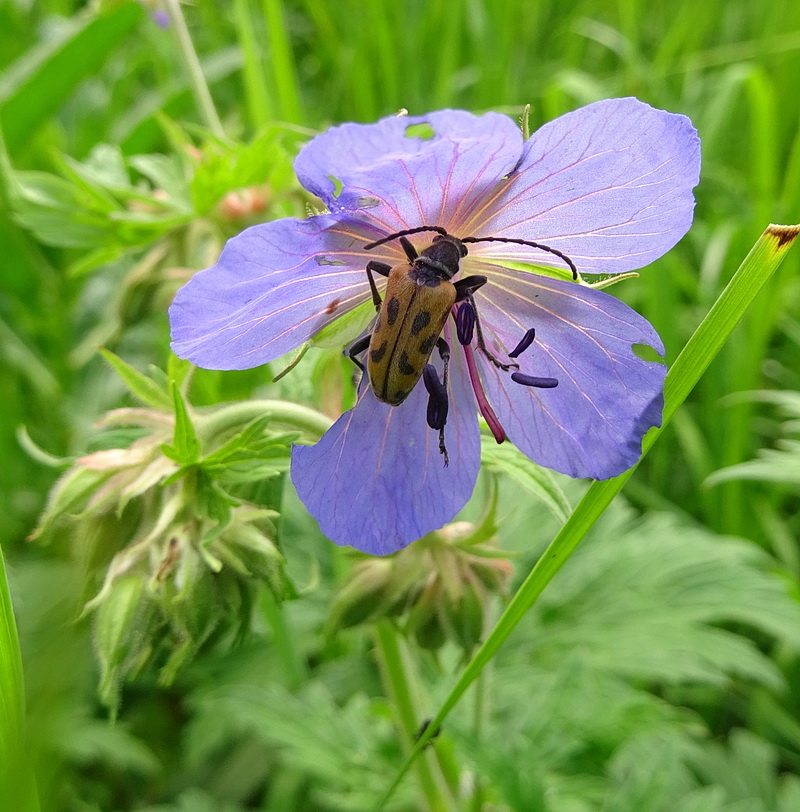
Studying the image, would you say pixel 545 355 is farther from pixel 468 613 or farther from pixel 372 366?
pixel 468 613

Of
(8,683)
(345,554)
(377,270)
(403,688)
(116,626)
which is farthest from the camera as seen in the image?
(403,688)

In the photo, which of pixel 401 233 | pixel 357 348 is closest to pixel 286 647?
pixel 357 348

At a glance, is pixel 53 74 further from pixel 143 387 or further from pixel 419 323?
pixel 419 323

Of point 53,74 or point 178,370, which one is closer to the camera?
point 178,370

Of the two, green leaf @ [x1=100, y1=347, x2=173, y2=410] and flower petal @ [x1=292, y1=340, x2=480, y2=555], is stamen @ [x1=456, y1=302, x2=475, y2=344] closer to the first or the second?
flower petal @ [x1=292, y1=340, x2=480, y2=555]

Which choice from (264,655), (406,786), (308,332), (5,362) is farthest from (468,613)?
(5,362)

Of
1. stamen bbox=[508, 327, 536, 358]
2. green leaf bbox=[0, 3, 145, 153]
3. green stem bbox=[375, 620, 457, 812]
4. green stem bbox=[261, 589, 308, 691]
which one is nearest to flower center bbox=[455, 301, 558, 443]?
stamen bbox=[508, 327, 536, 358]

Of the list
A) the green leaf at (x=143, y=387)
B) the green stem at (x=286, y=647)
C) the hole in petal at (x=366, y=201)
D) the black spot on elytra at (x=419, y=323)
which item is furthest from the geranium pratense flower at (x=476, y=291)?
Result: the green stem at (x=286, y=647)
